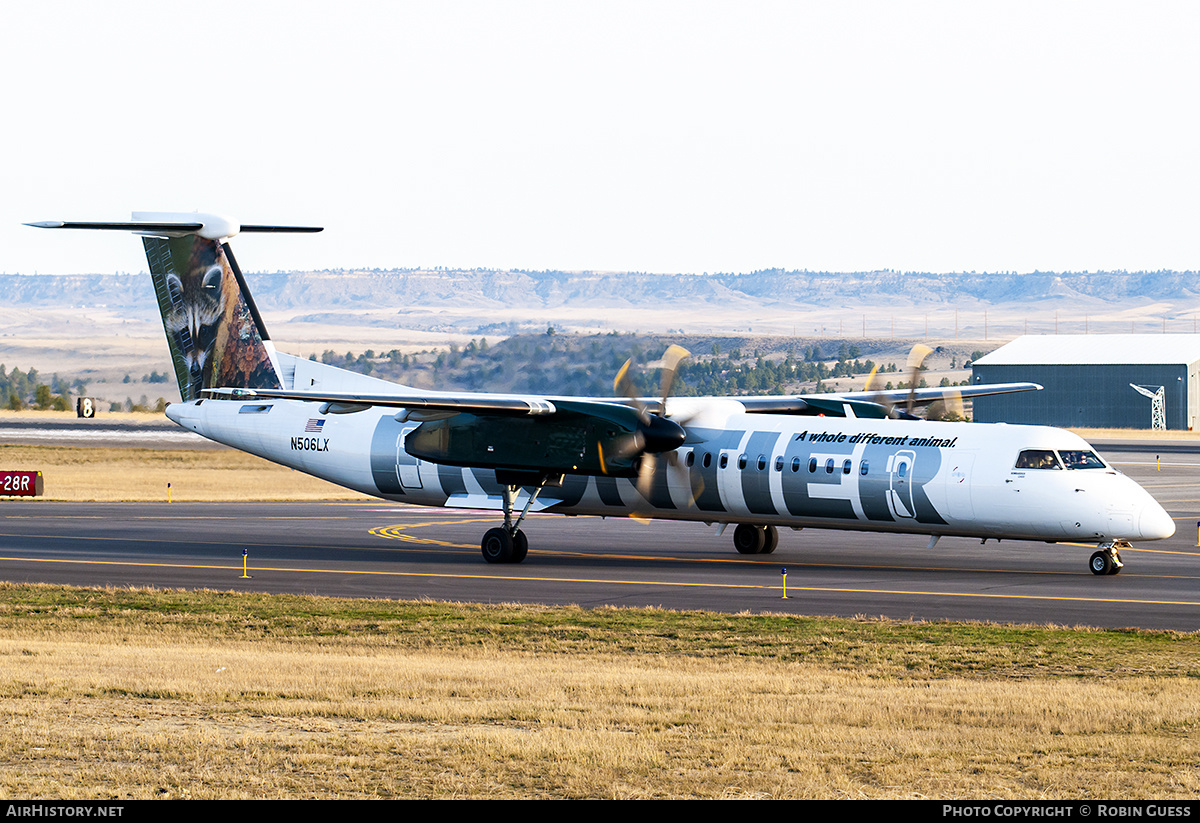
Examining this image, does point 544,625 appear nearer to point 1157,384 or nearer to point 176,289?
point 176,289

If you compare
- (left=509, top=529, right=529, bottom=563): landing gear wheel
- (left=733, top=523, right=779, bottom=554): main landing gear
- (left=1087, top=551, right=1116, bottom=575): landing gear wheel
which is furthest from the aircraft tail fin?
(left=1087, top=551, right=1116, bottom=575): landing gear wheel

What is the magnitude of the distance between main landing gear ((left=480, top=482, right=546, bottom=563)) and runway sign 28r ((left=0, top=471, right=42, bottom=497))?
92.4 ft

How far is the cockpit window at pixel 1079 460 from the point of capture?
28.5m

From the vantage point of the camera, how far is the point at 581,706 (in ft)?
50.7

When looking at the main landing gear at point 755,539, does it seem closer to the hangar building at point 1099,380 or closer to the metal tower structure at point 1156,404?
the hangar building at point 1099,380

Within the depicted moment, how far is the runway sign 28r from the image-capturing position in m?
54.1

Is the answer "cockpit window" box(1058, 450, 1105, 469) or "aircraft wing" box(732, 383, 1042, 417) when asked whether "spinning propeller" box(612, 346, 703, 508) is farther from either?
"cockpit window" box(1058, 450, 1105, 469)

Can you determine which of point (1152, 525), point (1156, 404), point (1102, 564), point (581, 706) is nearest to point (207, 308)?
point (1102, 564)

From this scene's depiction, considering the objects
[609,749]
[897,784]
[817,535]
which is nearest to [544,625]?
[609,749]

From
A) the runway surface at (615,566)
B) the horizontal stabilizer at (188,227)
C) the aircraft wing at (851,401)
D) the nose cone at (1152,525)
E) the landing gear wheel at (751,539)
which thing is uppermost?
the horizontal stabilizer at (188,227)

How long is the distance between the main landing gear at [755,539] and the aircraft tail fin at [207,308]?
41.4 feet

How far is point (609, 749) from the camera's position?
12648 mm

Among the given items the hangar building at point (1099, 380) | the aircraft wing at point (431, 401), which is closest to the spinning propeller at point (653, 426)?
the aircraft wing at point (431, 401)

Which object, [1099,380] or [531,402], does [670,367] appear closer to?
[531,402]
